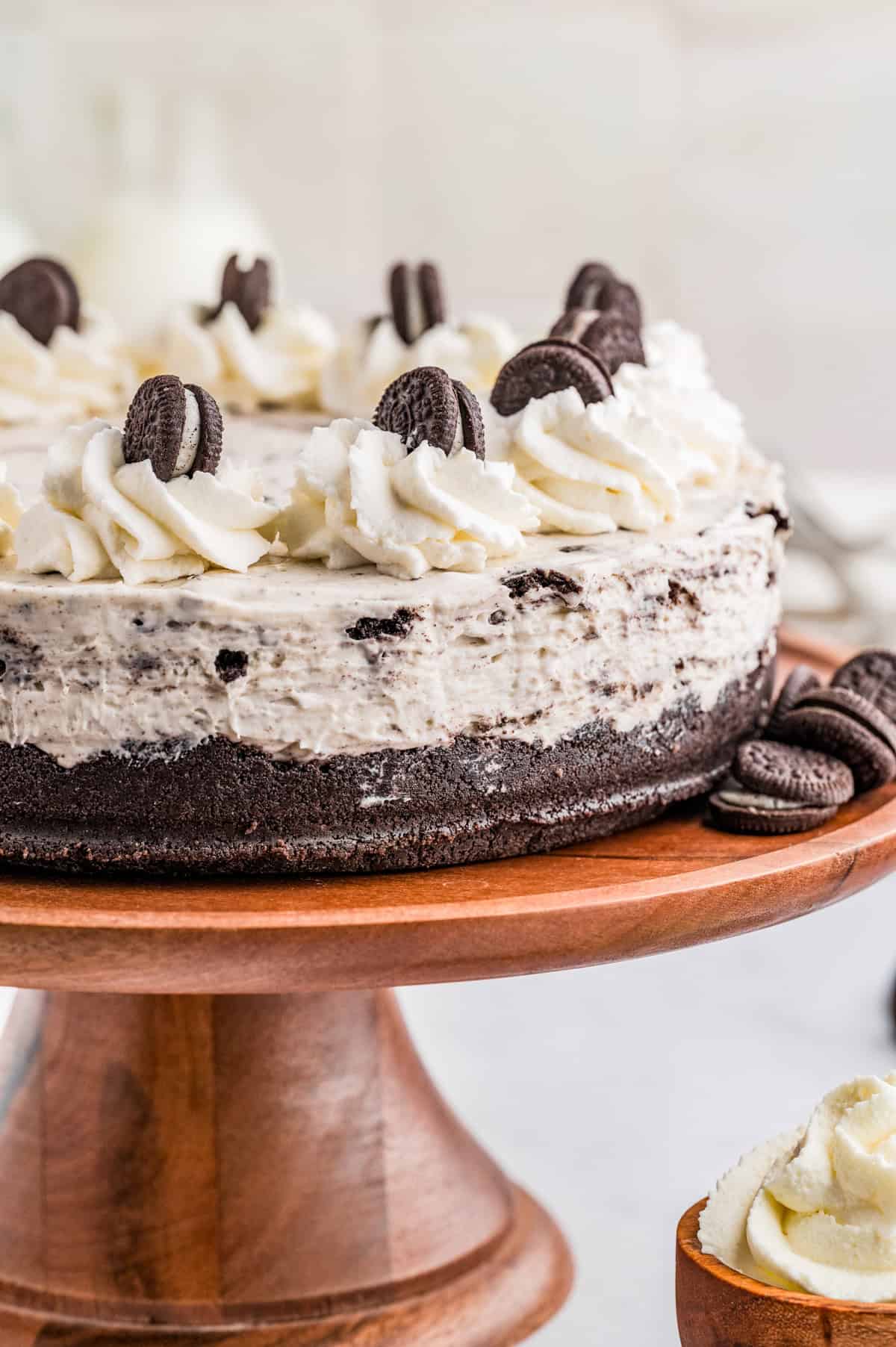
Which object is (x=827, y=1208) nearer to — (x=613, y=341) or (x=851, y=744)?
(x=851, y=744)

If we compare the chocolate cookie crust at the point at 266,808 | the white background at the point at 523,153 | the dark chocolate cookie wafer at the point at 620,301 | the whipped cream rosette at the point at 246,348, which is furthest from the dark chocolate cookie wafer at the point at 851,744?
the white background at the point at 523,153

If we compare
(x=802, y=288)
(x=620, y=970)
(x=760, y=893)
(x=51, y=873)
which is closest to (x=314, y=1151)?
(x=51, y=873)

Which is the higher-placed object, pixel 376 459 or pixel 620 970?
pixel 376 459

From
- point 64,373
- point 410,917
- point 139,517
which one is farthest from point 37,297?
point 410,917

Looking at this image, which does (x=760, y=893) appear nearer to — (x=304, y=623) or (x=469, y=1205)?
(x=304, y=623)

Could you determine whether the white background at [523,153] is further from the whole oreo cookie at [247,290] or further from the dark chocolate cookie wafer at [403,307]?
the dark chocolate cookie wafer at [403,307]

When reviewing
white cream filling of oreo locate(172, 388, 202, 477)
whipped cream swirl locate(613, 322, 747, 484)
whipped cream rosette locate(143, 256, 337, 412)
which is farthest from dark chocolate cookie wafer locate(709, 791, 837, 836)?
whipped cream rosette locate(143, 256, 337, 412)
